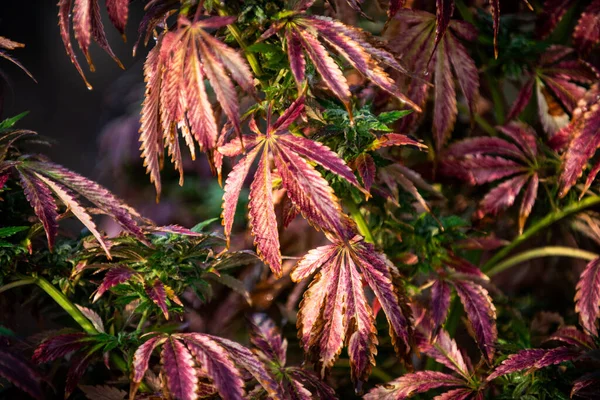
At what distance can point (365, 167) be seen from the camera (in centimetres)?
64

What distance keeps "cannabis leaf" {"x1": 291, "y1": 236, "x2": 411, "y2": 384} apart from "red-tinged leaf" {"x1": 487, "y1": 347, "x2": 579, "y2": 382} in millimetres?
120

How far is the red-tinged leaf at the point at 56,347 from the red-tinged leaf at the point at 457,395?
45 cm

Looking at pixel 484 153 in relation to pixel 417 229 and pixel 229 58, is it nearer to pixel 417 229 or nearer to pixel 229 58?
pixel 417 229

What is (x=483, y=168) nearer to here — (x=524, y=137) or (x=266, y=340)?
(x=524, y=137)

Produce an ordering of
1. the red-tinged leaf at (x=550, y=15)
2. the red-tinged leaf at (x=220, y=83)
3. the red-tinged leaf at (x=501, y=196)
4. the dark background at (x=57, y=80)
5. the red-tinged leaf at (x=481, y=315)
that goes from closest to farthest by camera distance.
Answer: the red-tinged leaf at (x=220, y=83) → the red-tinged leaf at (x=481, y=315) → the red-tinged leaf at (x=501, y=196) → the red-tinged leaf at (x=550, y=15) → the dark background at (x=57, y=80)

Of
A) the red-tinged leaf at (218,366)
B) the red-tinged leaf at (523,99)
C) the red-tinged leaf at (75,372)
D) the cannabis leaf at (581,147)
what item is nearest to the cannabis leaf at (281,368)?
the red-tinged leaf at (218,366)

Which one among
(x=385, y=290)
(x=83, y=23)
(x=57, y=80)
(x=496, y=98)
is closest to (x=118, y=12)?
(x=83, y=23)

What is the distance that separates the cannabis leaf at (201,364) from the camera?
55 cm

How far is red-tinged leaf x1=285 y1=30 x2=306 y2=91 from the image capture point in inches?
21.6

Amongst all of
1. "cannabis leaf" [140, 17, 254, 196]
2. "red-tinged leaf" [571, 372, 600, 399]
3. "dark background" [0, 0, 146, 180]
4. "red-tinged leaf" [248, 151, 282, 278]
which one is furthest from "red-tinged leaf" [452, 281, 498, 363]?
"dark background" [0, 0, 146, 180]

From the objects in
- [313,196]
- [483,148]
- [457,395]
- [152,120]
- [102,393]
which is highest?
[152,120]

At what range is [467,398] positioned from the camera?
743mm

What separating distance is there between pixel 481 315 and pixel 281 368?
28 centimetres

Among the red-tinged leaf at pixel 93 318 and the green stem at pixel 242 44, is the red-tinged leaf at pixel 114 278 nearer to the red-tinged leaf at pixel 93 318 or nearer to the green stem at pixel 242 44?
the red-tinged leaf at pixel 93 318
